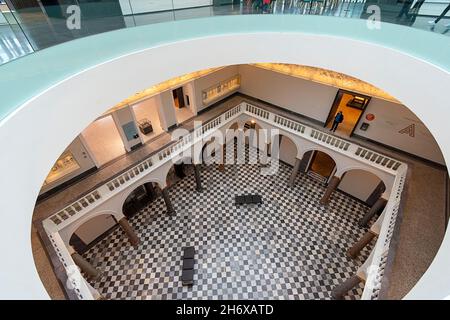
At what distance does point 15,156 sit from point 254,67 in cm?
1101

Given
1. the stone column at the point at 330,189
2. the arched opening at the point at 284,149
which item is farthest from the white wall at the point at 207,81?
the stone column at the point at 330,189

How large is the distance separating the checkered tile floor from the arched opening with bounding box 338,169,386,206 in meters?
0.46

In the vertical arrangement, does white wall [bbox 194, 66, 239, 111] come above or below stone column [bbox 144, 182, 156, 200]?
above

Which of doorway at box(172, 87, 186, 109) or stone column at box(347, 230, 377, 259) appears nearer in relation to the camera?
stone column at box(347, 230, 377, 259)

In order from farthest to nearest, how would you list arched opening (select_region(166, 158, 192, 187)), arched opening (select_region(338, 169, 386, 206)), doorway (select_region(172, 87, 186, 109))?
1. arched opening (select_region(166, 158, 192, 187))
2. doorway (select_region(172, 87, 186, 109))
3. arched opening (select_region(338, 169, 386, 206))

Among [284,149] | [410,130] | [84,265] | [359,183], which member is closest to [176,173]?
[84,265]

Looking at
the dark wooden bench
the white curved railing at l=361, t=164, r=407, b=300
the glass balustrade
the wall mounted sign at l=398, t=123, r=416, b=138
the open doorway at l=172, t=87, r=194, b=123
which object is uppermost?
the glass balustrade

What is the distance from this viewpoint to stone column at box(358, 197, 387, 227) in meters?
9.05

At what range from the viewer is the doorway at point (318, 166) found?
12.3m

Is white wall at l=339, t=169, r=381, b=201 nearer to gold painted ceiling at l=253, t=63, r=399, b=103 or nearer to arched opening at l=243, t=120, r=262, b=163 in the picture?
gold painted ceiling at l=253, t=63, r=399, b=103

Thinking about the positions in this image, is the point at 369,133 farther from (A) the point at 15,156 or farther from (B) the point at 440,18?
(A) the point at 15,156

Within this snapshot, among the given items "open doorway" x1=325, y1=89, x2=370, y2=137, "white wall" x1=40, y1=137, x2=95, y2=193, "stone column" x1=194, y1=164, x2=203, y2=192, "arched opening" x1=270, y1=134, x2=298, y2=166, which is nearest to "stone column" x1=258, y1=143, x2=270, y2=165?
"arched opening" x1=270, y1=134, x2=298, y2=166

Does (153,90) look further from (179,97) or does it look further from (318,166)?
(318,166)

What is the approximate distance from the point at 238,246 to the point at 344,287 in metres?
4.18
